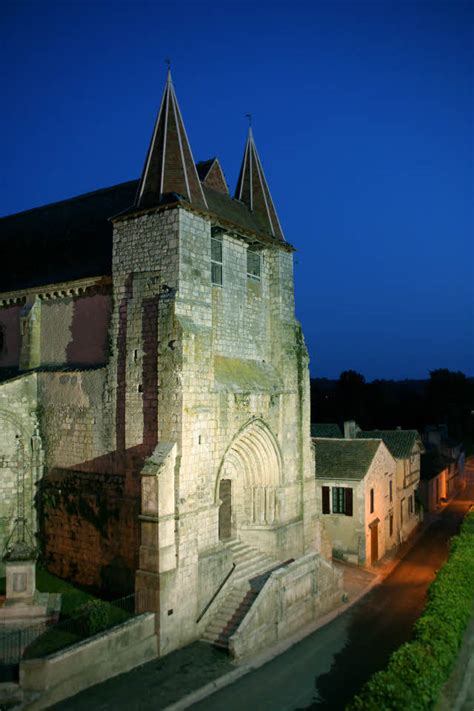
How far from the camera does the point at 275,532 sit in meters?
20.2

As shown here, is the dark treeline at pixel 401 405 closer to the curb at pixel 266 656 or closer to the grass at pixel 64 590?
the curb at pixel 266 656

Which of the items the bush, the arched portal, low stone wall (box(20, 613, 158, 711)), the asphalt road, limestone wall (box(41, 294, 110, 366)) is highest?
limestone wall (box(41, 294, 110, 366))

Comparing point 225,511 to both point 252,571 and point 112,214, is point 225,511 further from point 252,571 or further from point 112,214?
point 112,214

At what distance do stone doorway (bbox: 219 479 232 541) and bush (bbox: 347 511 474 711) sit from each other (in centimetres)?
702

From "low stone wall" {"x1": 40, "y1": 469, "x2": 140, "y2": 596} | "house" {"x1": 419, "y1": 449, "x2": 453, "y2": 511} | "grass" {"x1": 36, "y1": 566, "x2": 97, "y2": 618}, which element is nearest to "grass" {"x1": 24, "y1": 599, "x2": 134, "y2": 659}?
"grass" {"x1": 36, "y1": 566, "x2": 97, "y2": 618}

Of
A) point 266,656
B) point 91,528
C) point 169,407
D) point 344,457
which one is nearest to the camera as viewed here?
point 266,656

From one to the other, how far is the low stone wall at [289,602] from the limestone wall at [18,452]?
839 centimetres

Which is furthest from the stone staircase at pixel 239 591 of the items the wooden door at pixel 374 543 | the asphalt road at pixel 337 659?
the wooden door at pixel 374 543

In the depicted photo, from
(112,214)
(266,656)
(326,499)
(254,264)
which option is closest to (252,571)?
(266,656)

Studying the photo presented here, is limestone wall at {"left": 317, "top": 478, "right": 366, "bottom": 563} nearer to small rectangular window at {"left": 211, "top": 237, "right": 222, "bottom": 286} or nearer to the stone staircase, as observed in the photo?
the stone staircase

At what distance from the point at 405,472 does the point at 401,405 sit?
163 ft

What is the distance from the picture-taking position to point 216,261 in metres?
19.7

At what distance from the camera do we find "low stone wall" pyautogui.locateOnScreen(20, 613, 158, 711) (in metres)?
11.6

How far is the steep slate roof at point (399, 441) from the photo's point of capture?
33403 mm
